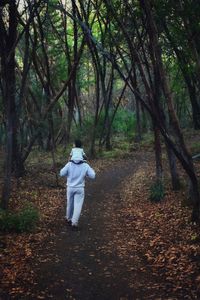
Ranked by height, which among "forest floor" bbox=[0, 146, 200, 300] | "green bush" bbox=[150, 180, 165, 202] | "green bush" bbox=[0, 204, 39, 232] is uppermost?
"green bush" bbox=[150, 180, 165, 202]

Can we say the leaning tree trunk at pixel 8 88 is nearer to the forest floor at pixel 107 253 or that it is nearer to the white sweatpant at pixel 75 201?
the forest floor at pixel 107 253

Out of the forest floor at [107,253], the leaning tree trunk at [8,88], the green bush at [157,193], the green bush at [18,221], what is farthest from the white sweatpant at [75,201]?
the green bush at [157,193]

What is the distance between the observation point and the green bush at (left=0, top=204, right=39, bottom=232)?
32.9 ft

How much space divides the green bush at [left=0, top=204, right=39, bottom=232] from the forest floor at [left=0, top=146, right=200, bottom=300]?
212mm

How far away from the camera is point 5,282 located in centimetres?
708

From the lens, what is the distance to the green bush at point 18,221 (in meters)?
10.0

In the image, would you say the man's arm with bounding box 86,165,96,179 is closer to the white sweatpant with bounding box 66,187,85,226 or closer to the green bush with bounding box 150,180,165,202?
the white sweatpant with bounding box 66,187,85,226

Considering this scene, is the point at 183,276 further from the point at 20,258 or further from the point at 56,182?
the point at 56,182

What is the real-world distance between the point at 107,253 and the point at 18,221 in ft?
8.37

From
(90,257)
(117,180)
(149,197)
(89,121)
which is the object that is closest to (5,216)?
(90,257)

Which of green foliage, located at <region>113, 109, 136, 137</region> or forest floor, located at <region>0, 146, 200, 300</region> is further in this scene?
green foliage, located at <region>113, 109, 136, 137</region>

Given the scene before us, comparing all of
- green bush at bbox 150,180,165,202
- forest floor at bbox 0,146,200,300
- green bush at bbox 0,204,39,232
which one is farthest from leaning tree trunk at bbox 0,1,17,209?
green bush at bbox 150,180,165,202

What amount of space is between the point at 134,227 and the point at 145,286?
392 centimetres

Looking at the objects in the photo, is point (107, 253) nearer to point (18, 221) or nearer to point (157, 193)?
point (18, 221)
